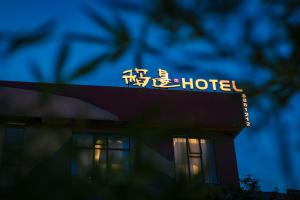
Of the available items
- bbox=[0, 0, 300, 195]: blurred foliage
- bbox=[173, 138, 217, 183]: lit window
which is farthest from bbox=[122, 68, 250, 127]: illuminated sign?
bbox=[0, 0, 300, 195]: blurred foliage

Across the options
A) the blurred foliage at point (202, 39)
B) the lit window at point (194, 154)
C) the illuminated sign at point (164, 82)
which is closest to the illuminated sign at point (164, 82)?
the illuminated sign at point (164, 82)

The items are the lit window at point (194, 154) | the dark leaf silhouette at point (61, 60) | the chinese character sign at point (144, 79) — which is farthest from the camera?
the chinese character sign at point (144, 79)

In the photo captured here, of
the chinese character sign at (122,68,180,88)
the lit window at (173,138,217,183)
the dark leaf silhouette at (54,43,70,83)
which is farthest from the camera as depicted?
the chinese character sign at (122,68,180,88)

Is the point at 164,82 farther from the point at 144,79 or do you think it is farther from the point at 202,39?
the point at 202,39

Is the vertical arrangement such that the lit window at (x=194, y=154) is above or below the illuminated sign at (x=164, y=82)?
below

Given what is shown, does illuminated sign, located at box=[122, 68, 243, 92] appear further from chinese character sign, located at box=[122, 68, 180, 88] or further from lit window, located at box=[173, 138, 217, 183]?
lit window, located at box=[173, 138, 217, 183]

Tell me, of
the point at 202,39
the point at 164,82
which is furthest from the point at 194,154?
the point at 202,39

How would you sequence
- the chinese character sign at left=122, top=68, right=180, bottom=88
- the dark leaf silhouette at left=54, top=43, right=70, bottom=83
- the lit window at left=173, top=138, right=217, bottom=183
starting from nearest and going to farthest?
1. the dark leaf silhouette at left=54, top=43, right=70, bottom=83
2. the lit window at left=173, top=138, right=217, bottom=183
3. the chinese character sign at left=122, top=68, right=180, bottom=88

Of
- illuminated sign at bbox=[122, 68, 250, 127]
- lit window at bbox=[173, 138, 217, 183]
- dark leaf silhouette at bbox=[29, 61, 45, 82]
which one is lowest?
dark leaf silhouette at bbox=[29, 61, 45, 82]

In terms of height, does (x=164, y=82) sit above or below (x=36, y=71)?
above

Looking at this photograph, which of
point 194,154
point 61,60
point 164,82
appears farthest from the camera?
point 164,82

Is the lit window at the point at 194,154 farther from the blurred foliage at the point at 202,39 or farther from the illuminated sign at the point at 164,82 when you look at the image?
the blurred foliage at the point at 202,39

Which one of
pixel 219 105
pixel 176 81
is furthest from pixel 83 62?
pixel 176 81

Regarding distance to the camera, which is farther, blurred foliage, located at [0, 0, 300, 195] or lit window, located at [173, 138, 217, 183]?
lit window, located at [173, 138, 217, 183]
